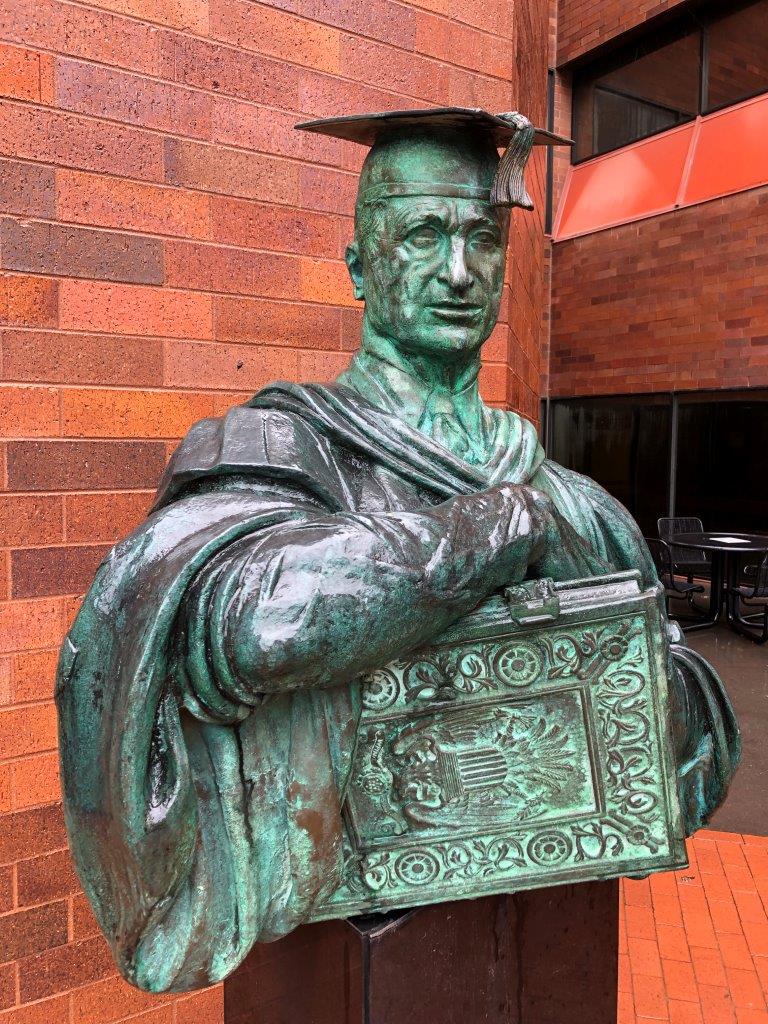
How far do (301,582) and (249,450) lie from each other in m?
0.32

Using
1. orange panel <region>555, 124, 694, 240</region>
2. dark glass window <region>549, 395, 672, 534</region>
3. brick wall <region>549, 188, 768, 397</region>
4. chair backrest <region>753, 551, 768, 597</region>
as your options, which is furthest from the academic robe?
orange panel <region>555, 124, 694, 240</region>

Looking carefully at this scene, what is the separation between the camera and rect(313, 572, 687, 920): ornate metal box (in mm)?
1307

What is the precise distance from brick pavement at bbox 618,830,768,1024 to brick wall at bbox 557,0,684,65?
A: 927 centimetres

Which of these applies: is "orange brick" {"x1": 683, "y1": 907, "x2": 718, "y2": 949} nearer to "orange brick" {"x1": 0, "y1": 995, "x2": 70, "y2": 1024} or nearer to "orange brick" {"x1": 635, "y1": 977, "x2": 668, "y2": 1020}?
"orange brick" {"x1": 635, "y1": 977, "x2": 668, "y2": 1020}

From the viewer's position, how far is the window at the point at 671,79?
367 inches

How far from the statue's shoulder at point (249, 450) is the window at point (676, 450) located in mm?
8932

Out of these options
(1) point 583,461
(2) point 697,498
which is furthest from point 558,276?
(2) point 697,498

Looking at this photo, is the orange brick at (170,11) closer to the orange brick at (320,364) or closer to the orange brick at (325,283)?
the orange brick at (325,283)

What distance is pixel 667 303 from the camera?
980 centimetres

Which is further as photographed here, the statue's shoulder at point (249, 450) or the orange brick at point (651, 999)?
the orange brick at point (651, 999)

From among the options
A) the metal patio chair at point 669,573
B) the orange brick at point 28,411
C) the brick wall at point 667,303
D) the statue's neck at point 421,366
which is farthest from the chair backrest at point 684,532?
the statue's neck at point 421,366

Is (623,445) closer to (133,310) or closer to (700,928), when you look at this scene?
(700,928)

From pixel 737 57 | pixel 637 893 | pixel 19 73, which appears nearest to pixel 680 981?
pixel 637 893

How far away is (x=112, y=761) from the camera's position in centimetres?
112
